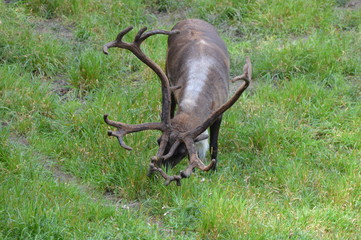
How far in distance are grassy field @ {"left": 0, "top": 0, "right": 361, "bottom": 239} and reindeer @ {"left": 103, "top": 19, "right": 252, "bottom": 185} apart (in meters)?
0.37

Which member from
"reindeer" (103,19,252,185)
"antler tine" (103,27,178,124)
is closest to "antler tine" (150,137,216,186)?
"reindeer" (103,19,252,185)

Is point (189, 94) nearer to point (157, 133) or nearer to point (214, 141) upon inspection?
point (214, 141)

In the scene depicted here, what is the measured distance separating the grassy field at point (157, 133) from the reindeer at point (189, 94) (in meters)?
0.37

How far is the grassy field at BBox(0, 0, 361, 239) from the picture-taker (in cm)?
575

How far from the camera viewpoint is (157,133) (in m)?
7.27

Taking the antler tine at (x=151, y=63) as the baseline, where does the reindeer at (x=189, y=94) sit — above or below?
below

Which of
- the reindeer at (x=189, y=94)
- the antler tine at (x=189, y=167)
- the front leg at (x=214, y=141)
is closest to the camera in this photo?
the antler tine at (x=189, y=167)

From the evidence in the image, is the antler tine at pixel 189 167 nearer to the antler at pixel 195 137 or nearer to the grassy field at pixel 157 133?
the antler at pixel 195 137

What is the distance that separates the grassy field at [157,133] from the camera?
575 cm

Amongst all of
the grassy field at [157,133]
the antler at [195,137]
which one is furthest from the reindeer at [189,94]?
the grassy field at [157,133]

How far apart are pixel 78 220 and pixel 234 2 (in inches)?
220

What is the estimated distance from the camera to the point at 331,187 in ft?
21.4

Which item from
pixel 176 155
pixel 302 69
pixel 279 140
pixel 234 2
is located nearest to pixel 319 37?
pixel 302 69

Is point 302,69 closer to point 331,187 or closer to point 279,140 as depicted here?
point 279,140
